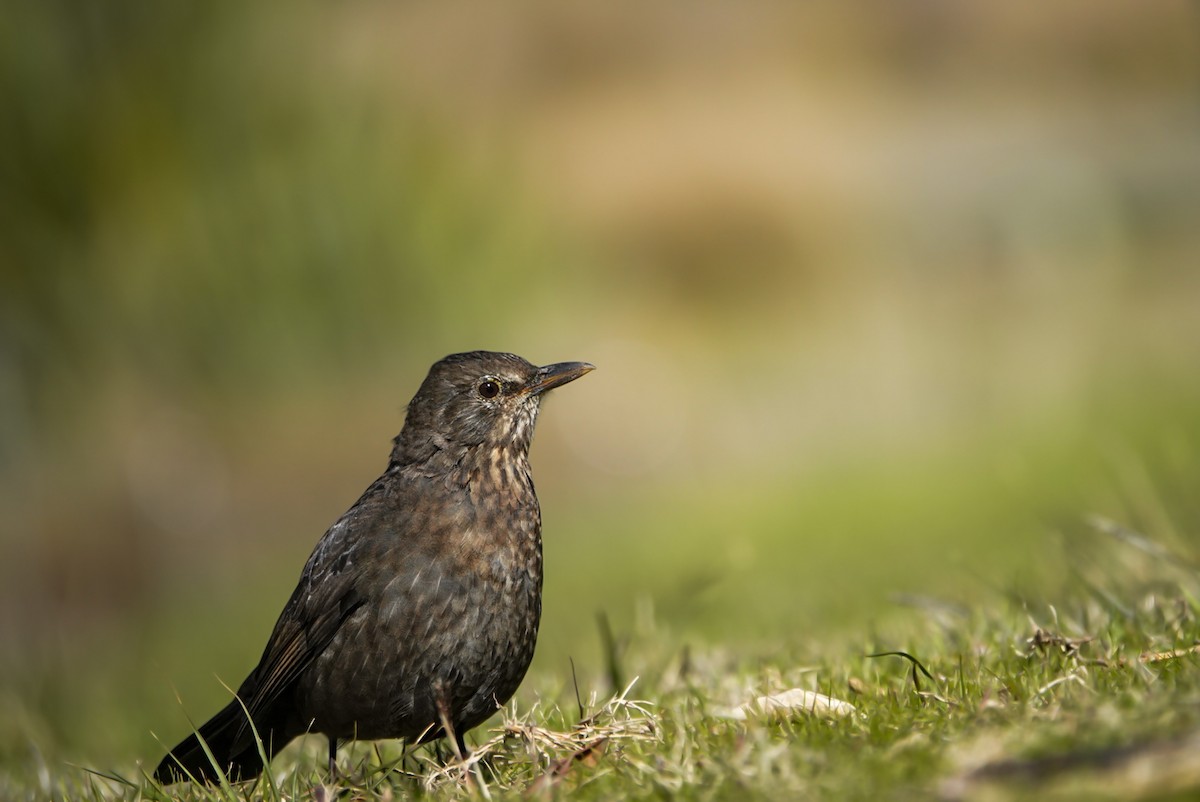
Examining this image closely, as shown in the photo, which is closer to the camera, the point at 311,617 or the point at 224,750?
the point at 311,617

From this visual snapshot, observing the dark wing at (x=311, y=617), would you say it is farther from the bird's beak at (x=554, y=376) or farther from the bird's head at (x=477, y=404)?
the bird's beak at (x=554, y=376)

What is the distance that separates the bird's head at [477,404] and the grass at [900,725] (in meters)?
0.80

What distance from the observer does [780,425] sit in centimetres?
1433

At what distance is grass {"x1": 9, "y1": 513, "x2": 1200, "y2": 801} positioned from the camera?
2373mm

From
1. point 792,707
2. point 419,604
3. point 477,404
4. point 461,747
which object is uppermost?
point 477,404

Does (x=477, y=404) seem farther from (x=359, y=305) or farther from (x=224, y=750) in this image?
(x=359, y=305)

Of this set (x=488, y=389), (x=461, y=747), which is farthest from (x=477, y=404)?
(x=461, y=747)

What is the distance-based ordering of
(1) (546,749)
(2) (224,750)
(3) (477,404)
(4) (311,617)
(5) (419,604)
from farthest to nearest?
(3) (477,404)
(2) (224,750)
(4) (311,617)
(5) (419,604)
(1) (546,749)

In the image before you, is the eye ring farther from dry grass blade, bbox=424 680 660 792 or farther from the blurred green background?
the blurred green background

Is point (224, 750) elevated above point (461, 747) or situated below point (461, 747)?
below

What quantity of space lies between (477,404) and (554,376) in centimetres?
29

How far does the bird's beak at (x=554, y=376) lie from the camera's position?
4.38 metres

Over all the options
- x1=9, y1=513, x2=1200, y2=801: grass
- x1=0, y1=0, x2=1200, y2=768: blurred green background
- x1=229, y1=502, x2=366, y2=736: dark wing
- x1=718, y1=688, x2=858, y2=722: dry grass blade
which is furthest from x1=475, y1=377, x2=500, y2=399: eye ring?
x1=0, y1=0, x2=1200, y2=768: blurred green background

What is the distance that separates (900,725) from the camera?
2.87m
